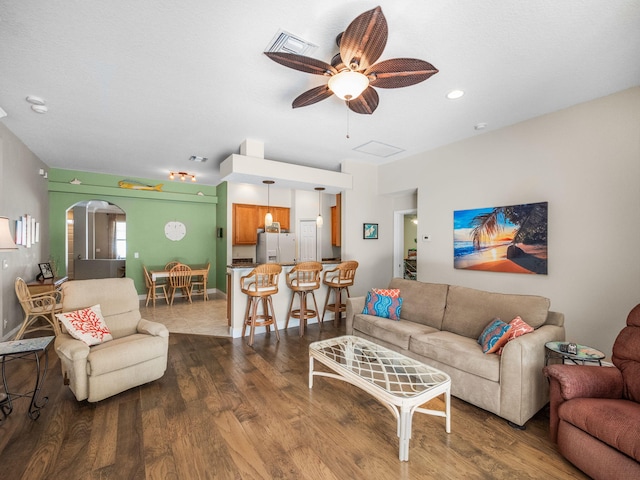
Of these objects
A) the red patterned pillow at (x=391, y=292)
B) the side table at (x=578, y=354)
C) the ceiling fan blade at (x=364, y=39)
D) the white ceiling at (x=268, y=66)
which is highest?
the white ceiling at (x=268, y=66)

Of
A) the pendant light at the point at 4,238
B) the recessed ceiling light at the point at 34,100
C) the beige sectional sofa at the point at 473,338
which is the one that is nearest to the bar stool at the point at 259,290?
the beige sectional sofa at the point at 473,338

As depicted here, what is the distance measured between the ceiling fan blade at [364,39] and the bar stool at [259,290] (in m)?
2.63

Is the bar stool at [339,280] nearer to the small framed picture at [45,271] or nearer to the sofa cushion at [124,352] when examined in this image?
the sofa cushion at [124,352]

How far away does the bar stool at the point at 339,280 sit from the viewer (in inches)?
180

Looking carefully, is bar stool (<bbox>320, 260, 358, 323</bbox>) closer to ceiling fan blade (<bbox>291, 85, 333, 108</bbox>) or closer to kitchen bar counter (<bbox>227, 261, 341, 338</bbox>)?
kitchen bar counter (<bbox>227, 261, 341, 338</bbox>)

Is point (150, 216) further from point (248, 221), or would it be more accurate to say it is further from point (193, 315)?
point (193, 315)

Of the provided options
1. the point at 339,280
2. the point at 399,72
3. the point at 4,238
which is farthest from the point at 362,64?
the point at 4,238

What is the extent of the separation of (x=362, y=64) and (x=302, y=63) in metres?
0.43

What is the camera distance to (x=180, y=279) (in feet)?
21.1

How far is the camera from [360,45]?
1.84 m

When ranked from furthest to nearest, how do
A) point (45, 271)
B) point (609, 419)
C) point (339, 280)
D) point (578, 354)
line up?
point (45, 271) → point (339, 280) → point (578, 354) → point (609, 419)

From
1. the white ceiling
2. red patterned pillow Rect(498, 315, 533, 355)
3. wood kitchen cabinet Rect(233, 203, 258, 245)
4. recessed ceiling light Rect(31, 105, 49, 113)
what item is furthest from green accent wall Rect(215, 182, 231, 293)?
red patterned pillow Rect(498, 315, 533, 355)

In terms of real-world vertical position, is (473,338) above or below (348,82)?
below

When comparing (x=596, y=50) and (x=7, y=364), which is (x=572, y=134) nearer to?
(x=596, y=50)
